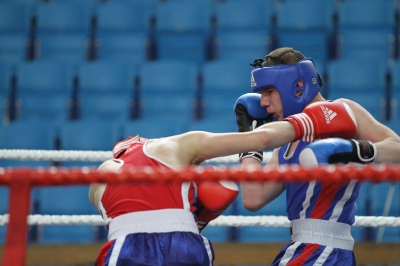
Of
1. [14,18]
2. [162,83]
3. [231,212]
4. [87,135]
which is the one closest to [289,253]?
[231,212]

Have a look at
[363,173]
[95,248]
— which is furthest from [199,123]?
[363,173]

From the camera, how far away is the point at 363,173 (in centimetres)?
113

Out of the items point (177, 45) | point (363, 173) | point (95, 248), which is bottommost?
point (95, 248)

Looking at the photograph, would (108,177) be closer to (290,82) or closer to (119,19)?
(290,82)

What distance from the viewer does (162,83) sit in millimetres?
4605

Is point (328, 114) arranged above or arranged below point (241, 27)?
below

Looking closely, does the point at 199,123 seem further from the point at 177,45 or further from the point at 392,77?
the point at 392,77

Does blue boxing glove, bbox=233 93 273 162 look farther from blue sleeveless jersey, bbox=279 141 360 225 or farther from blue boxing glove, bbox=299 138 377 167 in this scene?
blue boxing glove, bbox=299 138 377 167

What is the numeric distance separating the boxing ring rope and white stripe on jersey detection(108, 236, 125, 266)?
20.6 inches

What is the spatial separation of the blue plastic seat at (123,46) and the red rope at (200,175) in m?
3.91

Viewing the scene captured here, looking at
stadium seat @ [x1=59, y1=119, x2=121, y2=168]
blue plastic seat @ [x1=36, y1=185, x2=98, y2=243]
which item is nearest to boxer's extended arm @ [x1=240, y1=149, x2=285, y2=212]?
blue plastic seat @ [x1=36, y1=185, x2=98, y2=243]

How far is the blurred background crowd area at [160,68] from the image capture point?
12.7ft

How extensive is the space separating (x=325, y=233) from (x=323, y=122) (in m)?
0.40

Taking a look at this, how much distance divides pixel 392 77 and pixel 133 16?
2.33 meters
